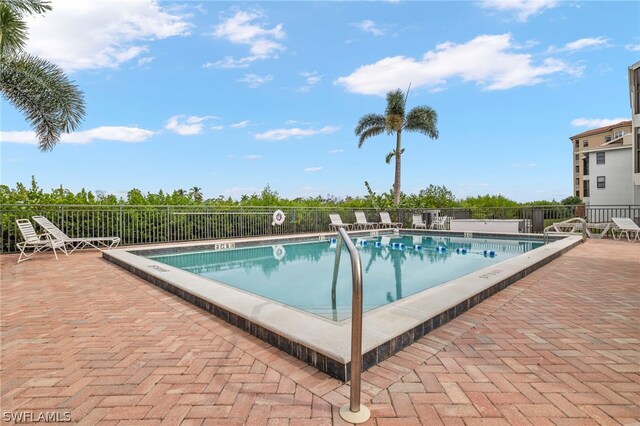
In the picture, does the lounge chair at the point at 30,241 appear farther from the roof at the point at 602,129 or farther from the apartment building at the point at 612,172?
the roof at the point at 602,129

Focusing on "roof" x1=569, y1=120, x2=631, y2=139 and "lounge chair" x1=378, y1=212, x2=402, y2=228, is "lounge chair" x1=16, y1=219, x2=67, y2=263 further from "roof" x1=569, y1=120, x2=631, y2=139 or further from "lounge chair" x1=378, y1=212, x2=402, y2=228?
"roof" x1=569, y1=120, x2=631, y2=139

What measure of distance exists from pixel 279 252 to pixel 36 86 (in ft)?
28.1

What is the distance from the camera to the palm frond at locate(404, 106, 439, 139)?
1941 cm

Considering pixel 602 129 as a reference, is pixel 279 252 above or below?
below

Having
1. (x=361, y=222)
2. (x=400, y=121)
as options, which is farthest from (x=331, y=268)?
(x=400, y=121)

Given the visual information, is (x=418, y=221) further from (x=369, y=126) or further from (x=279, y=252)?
(x=279, y=252)

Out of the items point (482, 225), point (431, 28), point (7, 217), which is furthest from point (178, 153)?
point (482, 225)

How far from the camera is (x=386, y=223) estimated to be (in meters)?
15.1

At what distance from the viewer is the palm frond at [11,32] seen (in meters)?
8.41

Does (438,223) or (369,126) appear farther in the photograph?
(369,126)

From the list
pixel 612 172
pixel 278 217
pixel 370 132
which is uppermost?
pixel 370 132

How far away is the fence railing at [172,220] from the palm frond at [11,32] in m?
4.69

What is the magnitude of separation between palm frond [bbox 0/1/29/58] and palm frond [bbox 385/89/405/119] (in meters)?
16.5

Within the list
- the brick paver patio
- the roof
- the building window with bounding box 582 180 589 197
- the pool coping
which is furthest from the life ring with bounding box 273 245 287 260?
the roof
